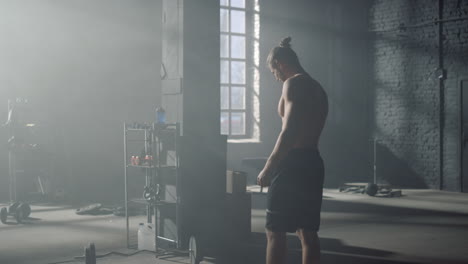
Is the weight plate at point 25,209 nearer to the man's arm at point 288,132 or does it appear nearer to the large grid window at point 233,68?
the man's arm at point 288,132

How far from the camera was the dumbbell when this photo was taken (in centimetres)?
696

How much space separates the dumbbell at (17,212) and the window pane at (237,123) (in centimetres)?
513

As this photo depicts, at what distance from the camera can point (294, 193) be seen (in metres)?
3.44

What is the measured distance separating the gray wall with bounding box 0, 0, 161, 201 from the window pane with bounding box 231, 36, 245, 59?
195cm

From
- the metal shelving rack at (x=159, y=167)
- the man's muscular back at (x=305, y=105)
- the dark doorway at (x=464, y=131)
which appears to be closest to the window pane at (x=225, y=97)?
the dark doorway at (x=464, y=131)

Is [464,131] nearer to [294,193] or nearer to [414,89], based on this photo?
[414,89]

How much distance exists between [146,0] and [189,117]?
16.4ft

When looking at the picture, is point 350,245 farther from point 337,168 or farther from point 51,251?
point 337,168

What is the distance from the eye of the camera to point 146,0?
32.6ft

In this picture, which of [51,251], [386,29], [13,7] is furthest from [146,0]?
[51,251]

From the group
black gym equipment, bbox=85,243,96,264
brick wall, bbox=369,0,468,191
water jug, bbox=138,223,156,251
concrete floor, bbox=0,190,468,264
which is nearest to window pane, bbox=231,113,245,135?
brick wall, bbox=369,0,468,191

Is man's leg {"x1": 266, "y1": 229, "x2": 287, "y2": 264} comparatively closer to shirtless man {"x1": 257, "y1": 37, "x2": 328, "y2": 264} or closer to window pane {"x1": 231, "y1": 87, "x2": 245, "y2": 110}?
shirtless man {"x1": 257, "y1": 37, "x2": 328, "y2": 264}

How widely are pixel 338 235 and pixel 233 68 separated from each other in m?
5.93

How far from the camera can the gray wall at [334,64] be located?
1166cm
